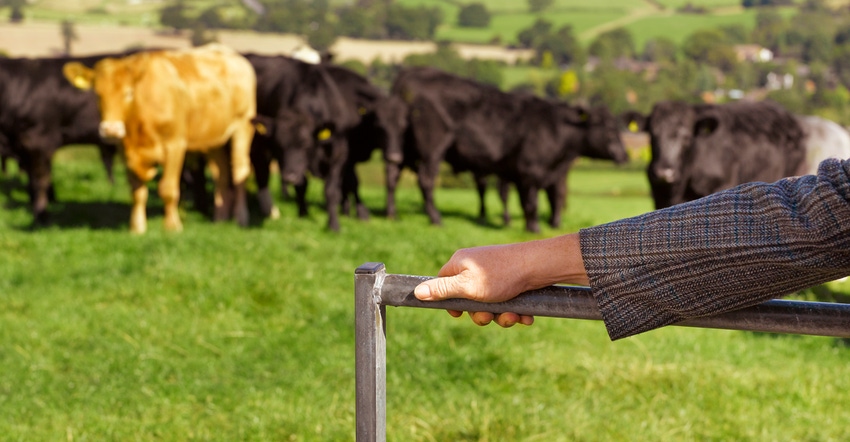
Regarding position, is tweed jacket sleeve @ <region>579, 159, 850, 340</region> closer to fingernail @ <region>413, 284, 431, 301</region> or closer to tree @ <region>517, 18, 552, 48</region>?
fingernail @ <region>413, 284, 431, 301</region>

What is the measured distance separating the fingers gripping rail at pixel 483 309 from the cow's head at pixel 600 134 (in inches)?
455

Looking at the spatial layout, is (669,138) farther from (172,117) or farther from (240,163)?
(172,117)

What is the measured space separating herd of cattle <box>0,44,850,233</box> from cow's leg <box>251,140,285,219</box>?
0.7 inches

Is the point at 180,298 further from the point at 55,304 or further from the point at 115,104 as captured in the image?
the point at 115,104

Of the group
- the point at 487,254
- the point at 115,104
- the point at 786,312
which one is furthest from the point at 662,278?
the point at 115,104

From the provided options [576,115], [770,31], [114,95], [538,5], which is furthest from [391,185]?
[770,31]

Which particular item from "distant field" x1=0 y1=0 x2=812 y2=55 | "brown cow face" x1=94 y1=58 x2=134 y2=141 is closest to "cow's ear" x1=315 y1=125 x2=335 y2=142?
"brown cow face" x1=94 y1=58 x2=134 y2=141

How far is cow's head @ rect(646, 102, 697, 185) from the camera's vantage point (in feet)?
31.6

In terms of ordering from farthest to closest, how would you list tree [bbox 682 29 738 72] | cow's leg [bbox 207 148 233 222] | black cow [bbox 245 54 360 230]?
1. tree [bbox 682 29 738 72]
2. cow's leg [bbox 207 148 233 222]
3. black cow [bbox 245 54 360 230]

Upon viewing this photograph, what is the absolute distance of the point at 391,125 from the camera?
11852 mm

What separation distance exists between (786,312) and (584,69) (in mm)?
92096

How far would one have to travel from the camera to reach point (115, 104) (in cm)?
916

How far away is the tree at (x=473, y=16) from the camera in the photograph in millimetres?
97875

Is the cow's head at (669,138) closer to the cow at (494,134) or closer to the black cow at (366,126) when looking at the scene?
the cow at (494,134)
